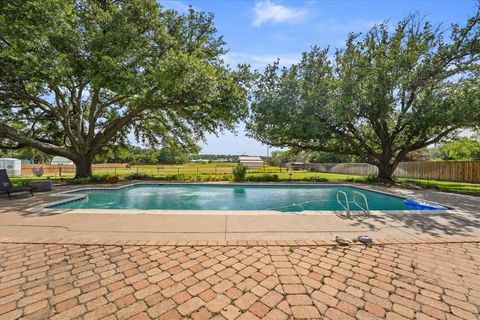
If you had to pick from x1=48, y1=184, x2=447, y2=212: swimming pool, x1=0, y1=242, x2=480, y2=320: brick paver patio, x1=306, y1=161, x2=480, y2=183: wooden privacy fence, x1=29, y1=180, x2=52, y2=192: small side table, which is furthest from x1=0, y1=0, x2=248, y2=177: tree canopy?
x1=306, y1=161, x2=480, y2=183: wooden privacy fence

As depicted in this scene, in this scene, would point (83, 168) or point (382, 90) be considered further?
point (83, 168)

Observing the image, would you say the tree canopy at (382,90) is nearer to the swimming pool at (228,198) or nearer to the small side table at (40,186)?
the swimming pool at (228,198)

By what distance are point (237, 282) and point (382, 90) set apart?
1373 centimetres

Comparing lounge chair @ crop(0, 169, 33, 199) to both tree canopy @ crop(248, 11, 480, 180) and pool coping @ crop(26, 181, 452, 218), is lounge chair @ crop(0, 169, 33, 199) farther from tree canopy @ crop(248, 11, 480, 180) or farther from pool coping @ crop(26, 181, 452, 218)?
tree canopy @ crop(248, 11, 480, 180)

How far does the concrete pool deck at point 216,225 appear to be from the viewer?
420cm

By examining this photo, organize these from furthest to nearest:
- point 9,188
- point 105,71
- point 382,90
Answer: point 382,90 → point 105,71 → point 9,188

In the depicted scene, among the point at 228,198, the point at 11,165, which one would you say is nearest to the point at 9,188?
the point at 228,198

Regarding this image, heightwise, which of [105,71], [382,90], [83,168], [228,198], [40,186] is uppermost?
[382,90]

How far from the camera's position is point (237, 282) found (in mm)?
2686

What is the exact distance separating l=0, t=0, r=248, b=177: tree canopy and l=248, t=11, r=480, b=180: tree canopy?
2.98 meters

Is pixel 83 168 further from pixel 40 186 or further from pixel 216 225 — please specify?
pixel 216 225

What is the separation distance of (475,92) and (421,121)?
2.55 m

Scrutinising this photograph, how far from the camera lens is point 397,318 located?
2.11 metres

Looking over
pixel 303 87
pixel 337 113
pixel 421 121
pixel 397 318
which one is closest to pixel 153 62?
pixel 303 87
